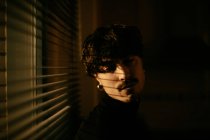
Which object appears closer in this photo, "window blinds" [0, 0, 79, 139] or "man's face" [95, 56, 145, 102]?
"window blinds" [0, 0, 79, 139]

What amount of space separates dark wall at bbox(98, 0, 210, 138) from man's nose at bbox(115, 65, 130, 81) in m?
0.84

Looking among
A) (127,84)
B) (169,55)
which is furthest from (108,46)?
(169,55)

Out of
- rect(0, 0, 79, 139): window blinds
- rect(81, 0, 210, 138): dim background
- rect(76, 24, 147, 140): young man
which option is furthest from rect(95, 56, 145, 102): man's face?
rect(81, 0, 210, 138): dim background

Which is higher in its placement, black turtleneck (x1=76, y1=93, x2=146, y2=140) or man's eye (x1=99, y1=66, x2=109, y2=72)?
man's eye (x1=99, y1=66, x2=109, y2=72)

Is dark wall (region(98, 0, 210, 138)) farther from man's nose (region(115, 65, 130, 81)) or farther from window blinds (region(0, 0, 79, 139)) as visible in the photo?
man's nose (region(115, 65, 130, 81))

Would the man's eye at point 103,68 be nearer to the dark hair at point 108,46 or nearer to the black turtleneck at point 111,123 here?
the dark hair at point 108,46

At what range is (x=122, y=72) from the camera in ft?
4.35

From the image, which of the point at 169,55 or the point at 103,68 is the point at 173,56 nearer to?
the point at 169,55

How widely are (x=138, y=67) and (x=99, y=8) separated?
3.18ft

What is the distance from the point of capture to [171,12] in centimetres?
217

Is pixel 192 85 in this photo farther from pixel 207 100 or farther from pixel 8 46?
pixel 8 46

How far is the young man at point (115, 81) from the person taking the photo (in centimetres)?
124

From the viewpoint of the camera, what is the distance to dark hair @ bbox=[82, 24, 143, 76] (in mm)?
1344

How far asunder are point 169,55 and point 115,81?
0.99 m
